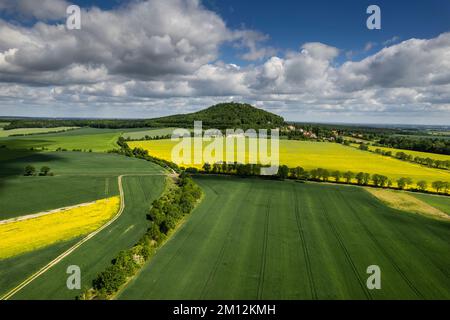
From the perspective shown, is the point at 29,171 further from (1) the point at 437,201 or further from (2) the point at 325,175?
(1) the point at 437,201

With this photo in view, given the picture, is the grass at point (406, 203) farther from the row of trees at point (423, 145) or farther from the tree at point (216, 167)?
the row of trees at point (423, 145)

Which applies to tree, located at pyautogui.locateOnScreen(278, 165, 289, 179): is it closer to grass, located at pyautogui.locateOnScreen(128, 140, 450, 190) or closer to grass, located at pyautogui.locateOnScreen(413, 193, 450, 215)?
grass, located at pyautogui.locateOnScreen(128, 140, 450, 190)

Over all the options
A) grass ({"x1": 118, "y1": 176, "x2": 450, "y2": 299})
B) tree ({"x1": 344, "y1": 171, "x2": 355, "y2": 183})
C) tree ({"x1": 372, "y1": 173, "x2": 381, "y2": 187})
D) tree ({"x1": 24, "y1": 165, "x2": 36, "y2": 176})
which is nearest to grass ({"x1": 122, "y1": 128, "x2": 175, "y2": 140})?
tree ({"x1": 24, "y1": 165, "x2": 36, "y2": 176})

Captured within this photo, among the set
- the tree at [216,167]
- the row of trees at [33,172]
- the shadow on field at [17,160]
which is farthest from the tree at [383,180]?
the shadow on field at [17,160]

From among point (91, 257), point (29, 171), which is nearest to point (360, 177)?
point (91, 257)

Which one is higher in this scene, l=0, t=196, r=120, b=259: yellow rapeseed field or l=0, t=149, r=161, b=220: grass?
l=0, t=149, r=161, b=220: grass
